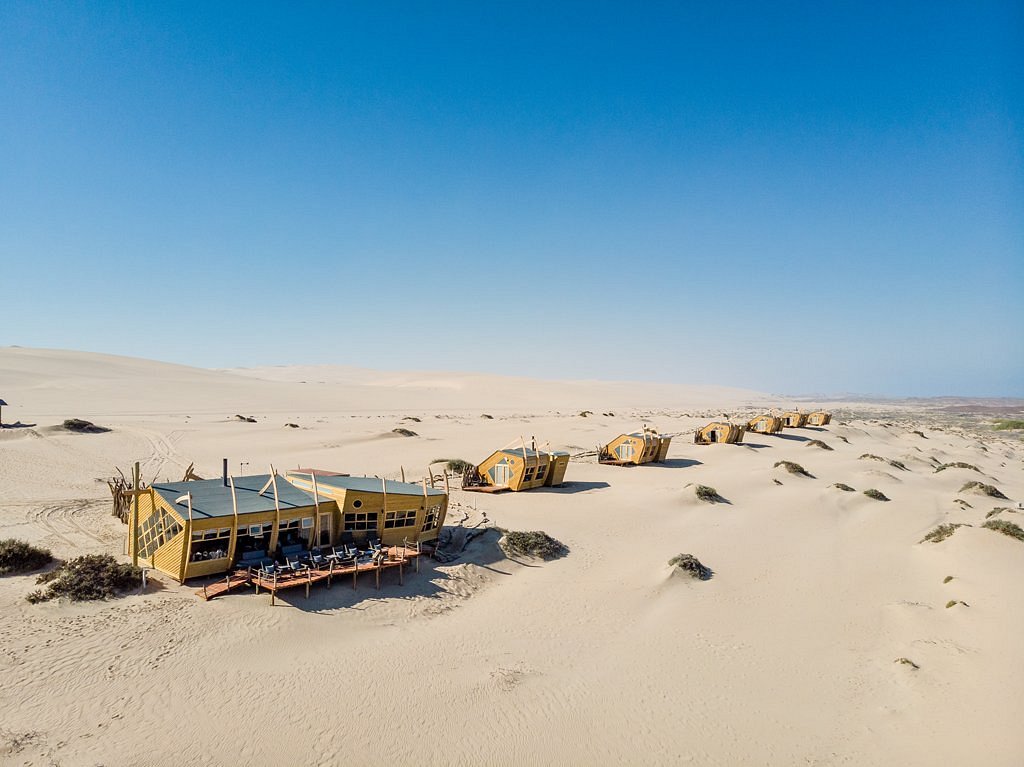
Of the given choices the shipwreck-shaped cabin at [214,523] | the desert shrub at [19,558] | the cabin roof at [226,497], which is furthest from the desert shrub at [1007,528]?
the desert shrub at [19,558]

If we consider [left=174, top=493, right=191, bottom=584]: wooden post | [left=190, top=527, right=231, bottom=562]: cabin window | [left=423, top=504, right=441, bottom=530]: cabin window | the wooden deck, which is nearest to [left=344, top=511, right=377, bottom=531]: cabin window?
the wooden deck

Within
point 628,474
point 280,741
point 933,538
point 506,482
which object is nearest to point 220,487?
point 280,741

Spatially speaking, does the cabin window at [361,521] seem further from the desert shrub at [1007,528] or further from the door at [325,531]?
the desert shrub at [1007,528]

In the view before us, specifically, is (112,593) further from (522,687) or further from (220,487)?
(522,687)

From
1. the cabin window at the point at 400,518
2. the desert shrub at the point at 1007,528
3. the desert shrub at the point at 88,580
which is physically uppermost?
the cabin window at the point at 400,518

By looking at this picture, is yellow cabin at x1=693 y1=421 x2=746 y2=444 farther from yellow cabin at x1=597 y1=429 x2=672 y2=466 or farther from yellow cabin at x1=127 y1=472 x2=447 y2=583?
yellow cabin at x1=127 y1=472 x2=447 y2=583

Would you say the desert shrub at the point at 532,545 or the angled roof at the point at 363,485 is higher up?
the angled roof at the point at 363,485

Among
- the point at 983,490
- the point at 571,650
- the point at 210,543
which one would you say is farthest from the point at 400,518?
the point at 983,490

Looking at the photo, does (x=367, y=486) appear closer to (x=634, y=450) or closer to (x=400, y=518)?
(x=400, y=518)
